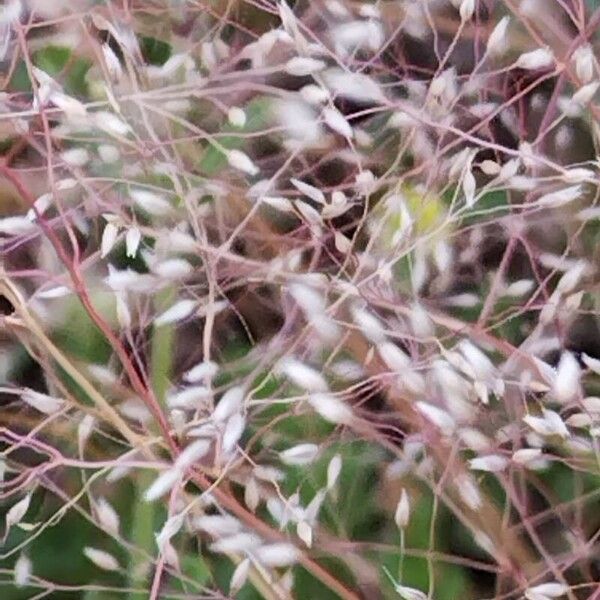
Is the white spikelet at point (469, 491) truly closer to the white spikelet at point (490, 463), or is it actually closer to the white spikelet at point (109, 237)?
the white spikelet at point (490, 463)

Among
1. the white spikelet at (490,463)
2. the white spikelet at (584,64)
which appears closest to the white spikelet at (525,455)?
the white spikelet at (490,463)

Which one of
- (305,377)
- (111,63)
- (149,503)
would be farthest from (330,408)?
(111,63)

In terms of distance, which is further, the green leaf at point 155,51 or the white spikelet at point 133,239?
the green leaf at point 155,51

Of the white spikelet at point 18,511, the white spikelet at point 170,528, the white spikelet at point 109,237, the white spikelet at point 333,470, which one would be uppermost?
the white spikelet at point 109,237

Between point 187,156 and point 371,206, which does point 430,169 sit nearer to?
point 371,206

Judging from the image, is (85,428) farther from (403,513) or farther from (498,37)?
(498,37)

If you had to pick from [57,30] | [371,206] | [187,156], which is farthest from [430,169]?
[57,30]
